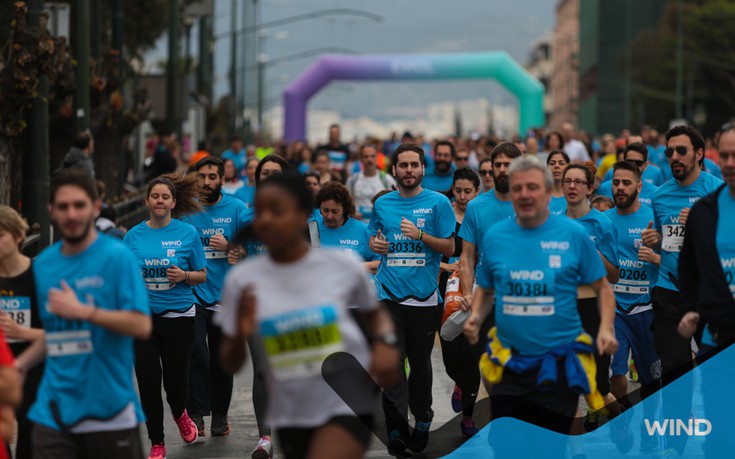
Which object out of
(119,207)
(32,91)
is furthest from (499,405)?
(119,207)

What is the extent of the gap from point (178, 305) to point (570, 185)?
2.69m

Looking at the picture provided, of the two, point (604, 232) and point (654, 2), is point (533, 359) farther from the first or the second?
point (654, 2)

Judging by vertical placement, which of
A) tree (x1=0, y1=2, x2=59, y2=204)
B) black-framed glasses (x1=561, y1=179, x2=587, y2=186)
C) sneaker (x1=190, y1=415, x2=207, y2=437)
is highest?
tree (x1=0, y1=2, x2=59, y2=204)

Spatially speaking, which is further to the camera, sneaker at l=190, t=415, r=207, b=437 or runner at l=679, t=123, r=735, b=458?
sneaker at l=190, t=415, r=207, b=437

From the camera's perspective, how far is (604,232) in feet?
31.9

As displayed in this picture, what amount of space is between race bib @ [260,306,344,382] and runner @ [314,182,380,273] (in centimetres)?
471

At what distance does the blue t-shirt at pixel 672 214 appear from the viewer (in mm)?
10008

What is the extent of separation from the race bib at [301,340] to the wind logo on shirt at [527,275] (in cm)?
150

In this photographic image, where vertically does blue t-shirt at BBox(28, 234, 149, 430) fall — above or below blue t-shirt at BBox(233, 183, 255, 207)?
below

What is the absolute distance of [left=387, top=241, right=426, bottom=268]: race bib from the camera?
403 inches

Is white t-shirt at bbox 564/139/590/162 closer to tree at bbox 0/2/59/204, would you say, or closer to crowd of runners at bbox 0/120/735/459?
tree at bbox 0/2/59/204

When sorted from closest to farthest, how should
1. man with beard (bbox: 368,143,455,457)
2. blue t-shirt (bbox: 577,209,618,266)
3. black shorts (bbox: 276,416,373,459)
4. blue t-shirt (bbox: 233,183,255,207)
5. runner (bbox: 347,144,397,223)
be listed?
black shorts (bbox: 276,416,373,459) → blue t-shirt (bbox: 577,209,618,266) → man with beard (bbox: 368,143,455,457) → blue t-shirt (bbox: 233,183,255,207) → runner (bbox: 347,144,397,223)

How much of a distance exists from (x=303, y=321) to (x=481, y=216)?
444 cm

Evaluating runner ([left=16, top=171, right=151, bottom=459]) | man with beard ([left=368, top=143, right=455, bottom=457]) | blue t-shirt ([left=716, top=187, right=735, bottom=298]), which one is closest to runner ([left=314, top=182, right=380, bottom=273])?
man with beard ([left=368, top=143, right=455, bottom=457])
